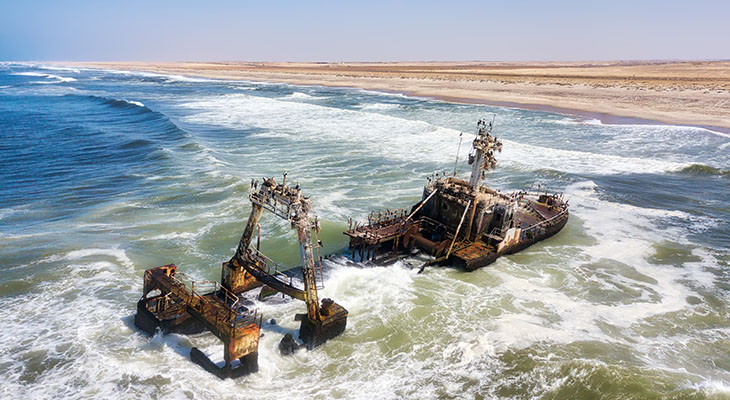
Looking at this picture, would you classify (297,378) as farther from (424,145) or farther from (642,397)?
(424,145)

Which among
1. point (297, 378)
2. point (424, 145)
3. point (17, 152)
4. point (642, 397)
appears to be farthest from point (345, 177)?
point (17, 152)

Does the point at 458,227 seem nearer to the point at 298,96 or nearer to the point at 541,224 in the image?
the point at 541,224

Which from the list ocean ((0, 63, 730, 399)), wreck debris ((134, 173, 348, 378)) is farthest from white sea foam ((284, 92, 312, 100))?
wreck debris ((134, 173, 348, 378))

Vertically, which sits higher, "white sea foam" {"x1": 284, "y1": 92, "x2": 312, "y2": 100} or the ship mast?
the ship mast

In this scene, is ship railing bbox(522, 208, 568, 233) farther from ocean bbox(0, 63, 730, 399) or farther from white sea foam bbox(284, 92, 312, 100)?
white sea foam bbox(284, 92, 312, 100)

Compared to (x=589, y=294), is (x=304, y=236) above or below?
above

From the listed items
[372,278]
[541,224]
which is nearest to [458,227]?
[372,278]
